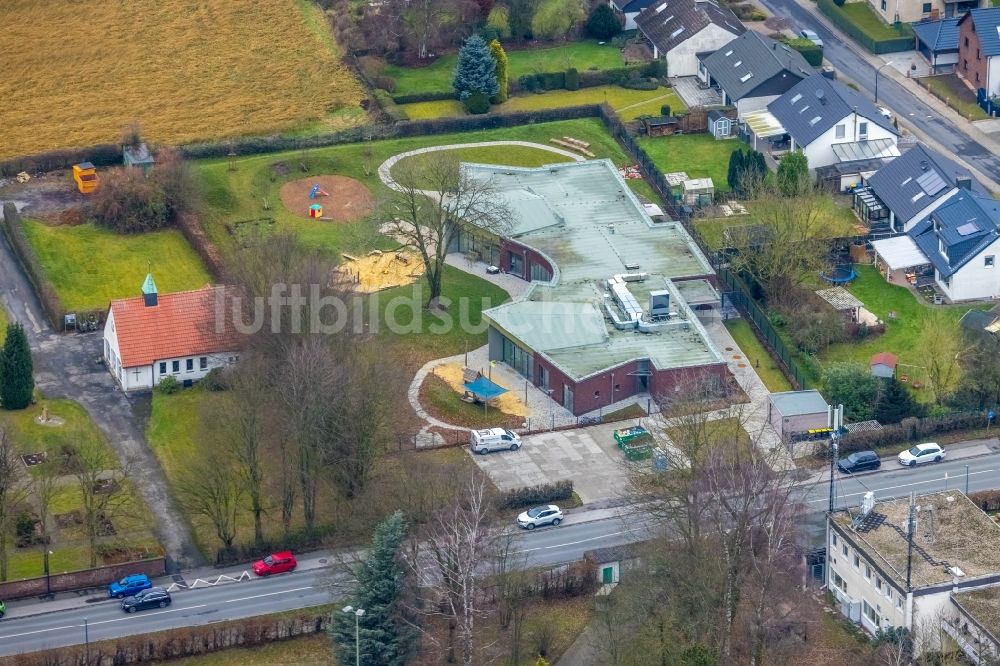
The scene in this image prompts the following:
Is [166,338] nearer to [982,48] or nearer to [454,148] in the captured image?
[454,148]

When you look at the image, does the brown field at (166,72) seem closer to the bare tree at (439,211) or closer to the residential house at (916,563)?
the bare tree at (439,211)

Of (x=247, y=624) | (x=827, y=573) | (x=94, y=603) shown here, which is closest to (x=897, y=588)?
(x=827, y=573)

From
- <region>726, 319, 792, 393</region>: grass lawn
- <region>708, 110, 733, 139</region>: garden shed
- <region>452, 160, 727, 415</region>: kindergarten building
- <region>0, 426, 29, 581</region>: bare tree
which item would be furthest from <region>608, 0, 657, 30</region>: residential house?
<region>0, 426, 29, 581</region>: bare tree

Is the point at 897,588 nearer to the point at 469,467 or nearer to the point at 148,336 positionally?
the point at 469,467

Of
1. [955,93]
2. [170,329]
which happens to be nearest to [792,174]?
[955,93]

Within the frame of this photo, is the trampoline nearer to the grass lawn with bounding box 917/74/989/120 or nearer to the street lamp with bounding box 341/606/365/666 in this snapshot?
the grass lawn with bounding box 917/74/989/120

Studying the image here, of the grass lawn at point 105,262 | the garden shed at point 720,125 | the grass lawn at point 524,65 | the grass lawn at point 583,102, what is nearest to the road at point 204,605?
the grass lawn at point 105,262

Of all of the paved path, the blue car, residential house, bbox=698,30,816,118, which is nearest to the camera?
the blue car
